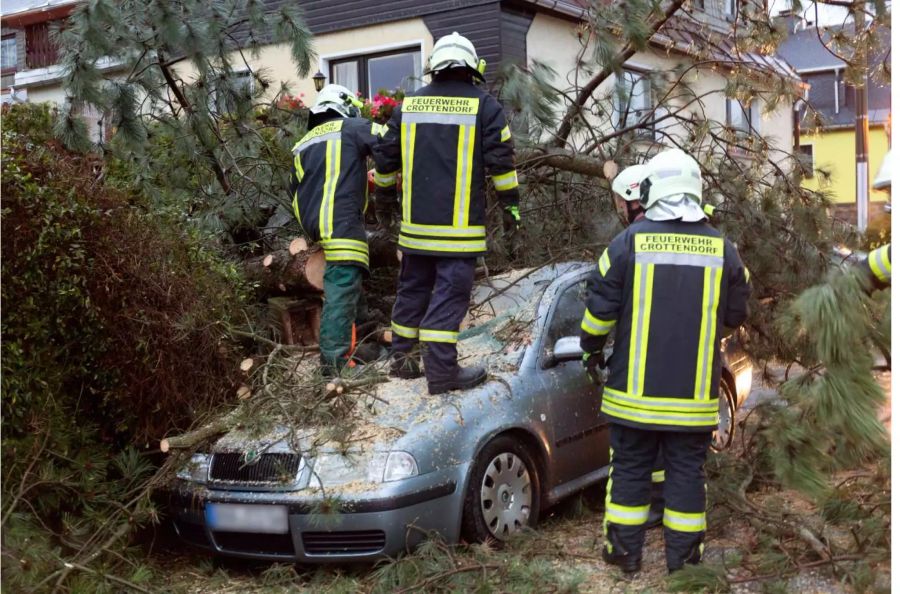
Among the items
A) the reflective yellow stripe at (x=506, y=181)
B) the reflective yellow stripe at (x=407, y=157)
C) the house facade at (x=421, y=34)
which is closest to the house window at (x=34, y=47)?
the house facade at (x=421, y=34)

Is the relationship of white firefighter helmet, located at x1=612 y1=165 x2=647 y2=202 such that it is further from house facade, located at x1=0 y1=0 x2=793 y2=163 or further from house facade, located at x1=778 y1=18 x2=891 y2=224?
house facade, located at x1=0 y1=0 x2=793 y2=163

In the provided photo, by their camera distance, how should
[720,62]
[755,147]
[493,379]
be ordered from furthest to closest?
[720,62] → [755,147] → [493,379]

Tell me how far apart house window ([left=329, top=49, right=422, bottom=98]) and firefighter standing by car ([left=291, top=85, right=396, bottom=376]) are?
8.45 m

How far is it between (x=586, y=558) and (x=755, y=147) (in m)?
3.44

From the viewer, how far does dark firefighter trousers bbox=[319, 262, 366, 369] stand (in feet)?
16.7

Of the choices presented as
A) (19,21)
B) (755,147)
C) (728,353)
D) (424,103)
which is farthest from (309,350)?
(19,21)

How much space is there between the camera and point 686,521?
13.0 ft

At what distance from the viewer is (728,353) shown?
6000mm

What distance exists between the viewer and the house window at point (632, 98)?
650 cm

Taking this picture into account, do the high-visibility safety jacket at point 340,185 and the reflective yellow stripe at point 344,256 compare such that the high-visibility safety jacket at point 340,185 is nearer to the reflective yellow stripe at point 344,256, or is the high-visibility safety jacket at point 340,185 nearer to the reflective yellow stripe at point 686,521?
the reflective yellow stripe at point 344,256

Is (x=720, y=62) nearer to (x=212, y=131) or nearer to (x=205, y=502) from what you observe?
(x=212, y=131)

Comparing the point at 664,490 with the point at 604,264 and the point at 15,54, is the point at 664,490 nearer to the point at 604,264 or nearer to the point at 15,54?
the point at 604,264

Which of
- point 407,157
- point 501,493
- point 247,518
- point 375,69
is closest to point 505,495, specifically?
point 501,493

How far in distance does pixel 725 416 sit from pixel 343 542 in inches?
111
